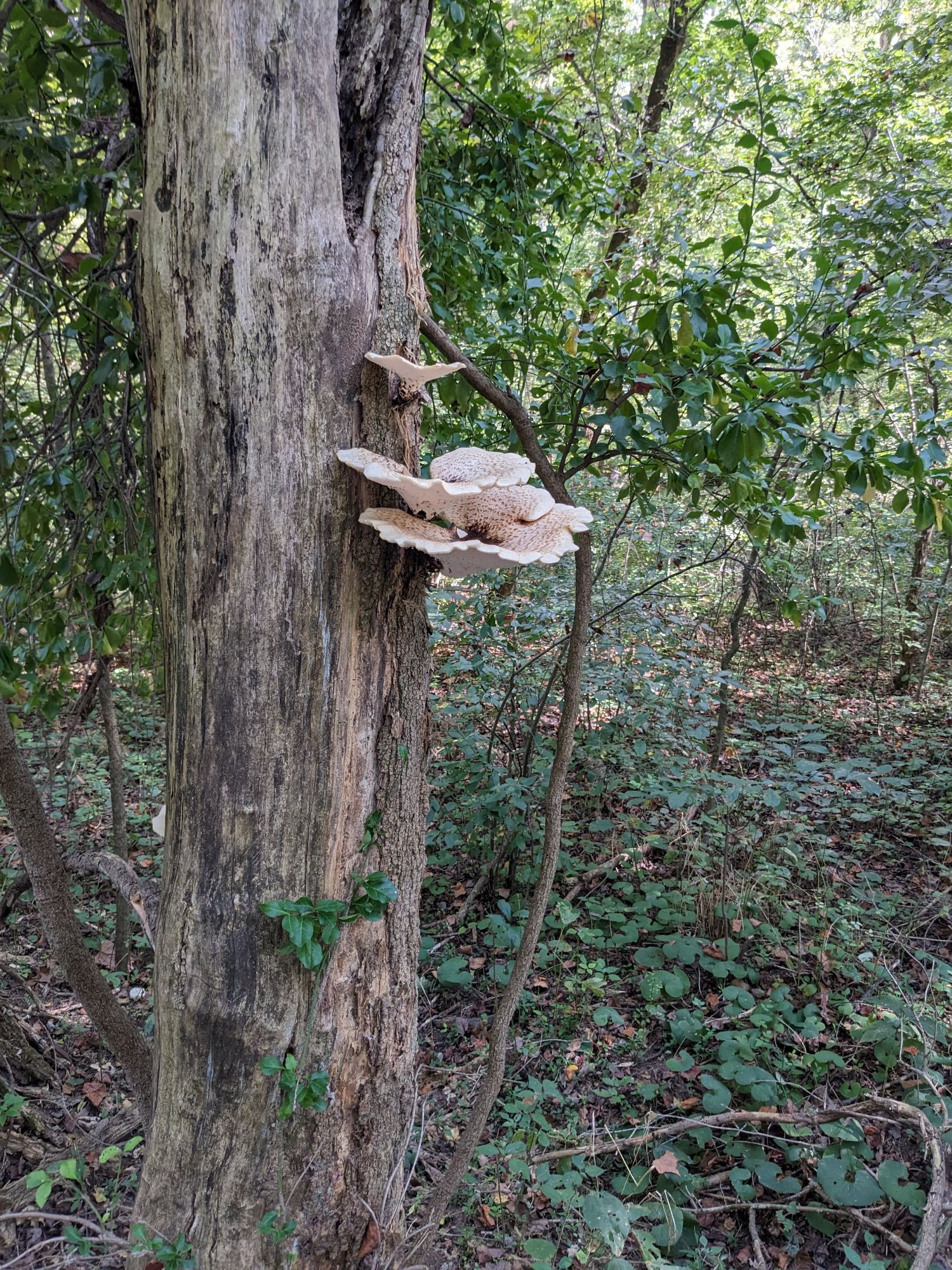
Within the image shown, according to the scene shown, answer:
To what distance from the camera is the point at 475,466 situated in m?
1.53

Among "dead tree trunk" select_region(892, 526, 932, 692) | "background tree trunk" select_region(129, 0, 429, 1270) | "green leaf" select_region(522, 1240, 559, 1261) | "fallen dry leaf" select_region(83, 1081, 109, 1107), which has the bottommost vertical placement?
"fallen dry leaf" select_region(83, 1081, 109, 1107)

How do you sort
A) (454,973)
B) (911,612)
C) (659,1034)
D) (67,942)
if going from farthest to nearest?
(911,612) → (454,973) → (659,1034) → (67,942)

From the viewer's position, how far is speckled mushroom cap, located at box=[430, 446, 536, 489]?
4.82ft

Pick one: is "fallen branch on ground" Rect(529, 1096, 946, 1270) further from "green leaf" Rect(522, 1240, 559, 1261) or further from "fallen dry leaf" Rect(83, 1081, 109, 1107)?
"fallen dry leaf" Rect(83, 1081, 109, 1107)

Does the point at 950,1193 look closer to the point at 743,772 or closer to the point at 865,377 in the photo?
the point at 743,772

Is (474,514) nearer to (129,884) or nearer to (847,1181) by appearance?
Result: (129,884)

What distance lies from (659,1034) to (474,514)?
2.71 m

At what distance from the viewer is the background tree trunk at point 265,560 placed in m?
1.21

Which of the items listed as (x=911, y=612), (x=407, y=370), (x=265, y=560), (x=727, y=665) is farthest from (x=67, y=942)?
(x=911, y=612)

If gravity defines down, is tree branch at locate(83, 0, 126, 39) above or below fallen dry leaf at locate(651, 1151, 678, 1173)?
above

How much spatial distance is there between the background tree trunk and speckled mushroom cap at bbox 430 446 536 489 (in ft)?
0.40

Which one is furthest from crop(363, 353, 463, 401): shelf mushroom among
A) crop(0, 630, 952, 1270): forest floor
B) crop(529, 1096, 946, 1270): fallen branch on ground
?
crop(529, 1096, 946, 1270): fallen branch on ground

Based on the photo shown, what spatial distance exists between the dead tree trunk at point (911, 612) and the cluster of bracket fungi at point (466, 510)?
6897mm

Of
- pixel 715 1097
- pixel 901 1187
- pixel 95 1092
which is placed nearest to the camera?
pixel 901 1187
